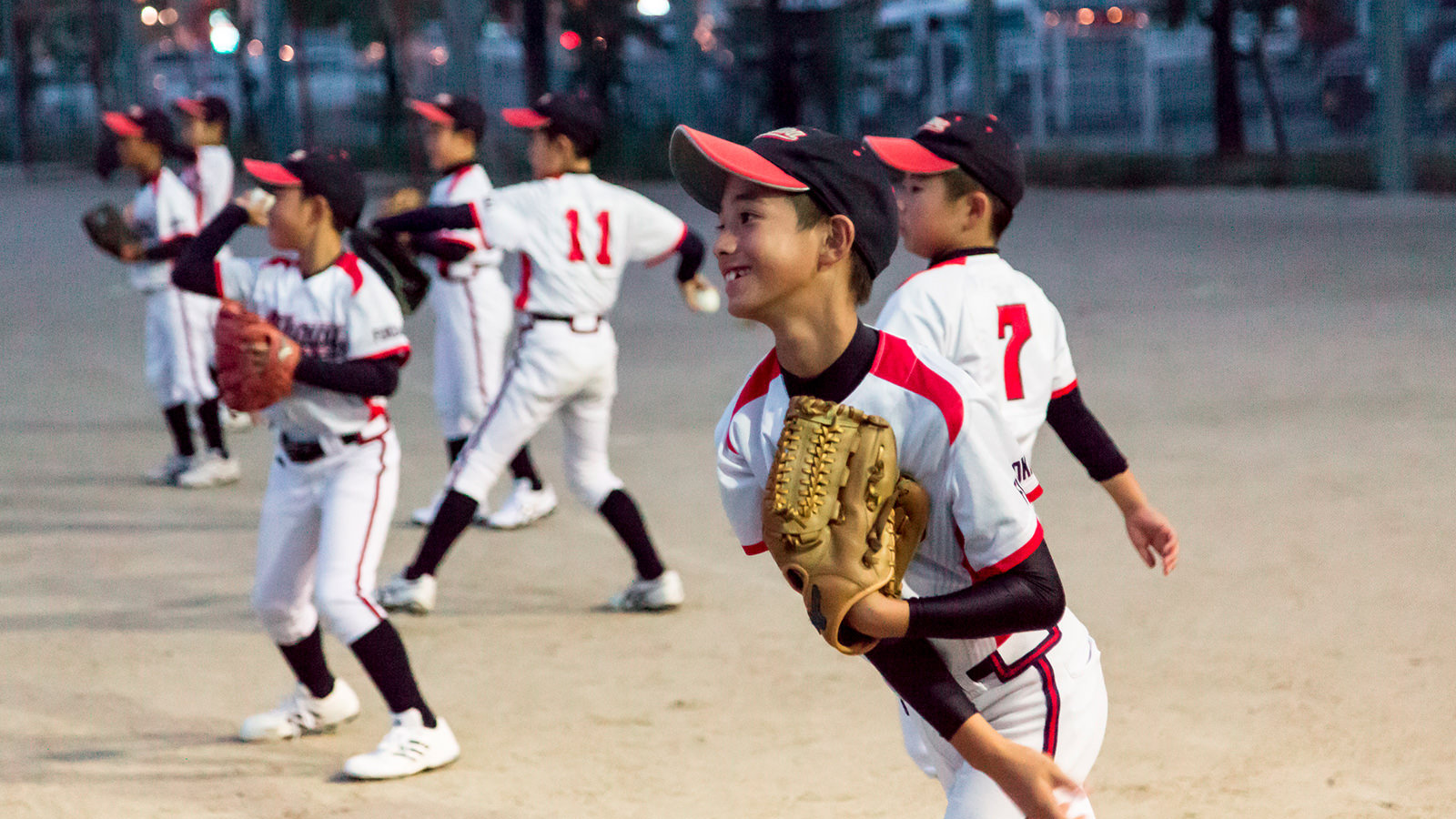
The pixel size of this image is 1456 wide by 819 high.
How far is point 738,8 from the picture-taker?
93.0ft

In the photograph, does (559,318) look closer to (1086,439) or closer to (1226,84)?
(1086,439)

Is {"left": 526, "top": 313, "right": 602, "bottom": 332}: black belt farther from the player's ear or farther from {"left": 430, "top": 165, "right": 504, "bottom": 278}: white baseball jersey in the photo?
the player's ear

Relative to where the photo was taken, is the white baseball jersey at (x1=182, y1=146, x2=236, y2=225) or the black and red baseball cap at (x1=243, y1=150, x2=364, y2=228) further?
the white baseball jersey at (x1=182, y1=146, x2=236, y2=225)

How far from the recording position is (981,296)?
3.71 metres

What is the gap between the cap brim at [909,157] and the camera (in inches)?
141

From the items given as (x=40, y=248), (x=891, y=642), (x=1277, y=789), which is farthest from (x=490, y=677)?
(x=40, y=248)

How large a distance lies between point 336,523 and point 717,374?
7.16 metres

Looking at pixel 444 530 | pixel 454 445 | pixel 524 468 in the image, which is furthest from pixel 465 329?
pixel 444 530

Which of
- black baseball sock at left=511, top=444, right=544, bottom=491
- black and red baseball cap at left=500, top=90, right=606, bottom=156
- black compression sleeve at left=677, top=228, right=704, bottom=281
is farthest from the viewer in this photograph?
black baseball sock at left=511, top=444, right=544, bottom=491

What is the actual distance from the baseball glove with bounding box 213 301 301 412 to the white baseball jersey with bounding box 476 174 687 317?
6.12ft

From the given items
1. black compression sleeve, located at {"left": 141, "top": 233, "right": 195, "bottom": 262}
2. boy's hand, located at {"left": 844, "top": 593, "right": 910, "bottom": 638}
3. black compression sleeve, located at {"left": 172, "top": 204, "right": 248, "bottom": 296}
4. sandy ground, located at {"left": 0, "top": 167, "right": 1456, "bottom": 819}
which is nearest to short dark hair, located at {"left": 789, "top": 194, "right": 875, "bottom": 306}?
boy's hand, located at {"left": 844, "top": 593, "right": 910, "bottom": 638}

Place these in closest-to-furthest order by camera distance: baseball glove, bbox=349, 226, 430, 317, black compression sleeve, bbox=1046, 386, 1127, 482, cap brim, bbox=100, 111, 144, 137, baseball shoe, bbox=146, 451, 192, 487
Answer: black compression sleeve, bbox=1046, 386, 1127, 482
baseball glove, bbox=349, 226, 430, 317
baseball shoe, bbox=146, 451, 192, 487
cap brim, bbox=100, 111, 144, 137

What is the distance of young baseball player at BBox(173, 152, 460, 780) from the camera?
15.0 ft

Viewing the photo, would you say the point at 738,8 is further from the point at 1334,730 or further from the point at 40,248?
the point at 1334,730
